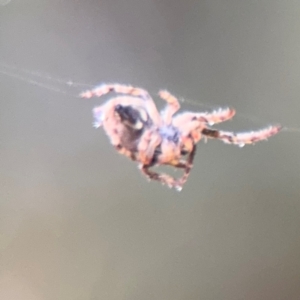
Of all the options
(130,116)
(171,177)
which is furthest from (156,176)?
(130,116)

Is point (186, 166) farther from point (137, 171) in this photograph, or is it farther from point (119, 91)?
point (119, 91)

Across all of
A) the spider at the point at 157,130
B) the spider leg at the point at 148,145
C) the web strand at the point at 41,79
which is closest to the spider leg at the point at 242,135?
A: the spider at the point at 157,130

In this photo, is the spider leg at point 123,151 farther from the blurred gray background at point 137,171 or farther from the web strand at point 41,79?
the web strand at point 41,79

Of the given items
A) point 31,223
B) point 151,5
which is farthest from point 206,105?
point 31,223

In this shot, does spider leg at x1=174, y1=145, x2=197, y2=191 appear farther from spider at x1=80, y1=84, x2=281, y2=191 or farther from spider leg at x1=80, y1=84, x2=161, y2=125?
spider leg at x1=80, y1=84, x2=161, y2=125

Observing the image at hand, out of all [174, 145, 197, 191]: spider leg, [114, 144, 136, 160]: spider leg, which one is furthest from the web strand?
[174, 145, 197, 191]: spider leg

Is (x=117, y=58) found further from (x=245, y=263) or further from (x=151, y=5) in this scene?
(x=245, y=263)

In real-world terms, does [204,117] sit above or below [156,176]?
above
